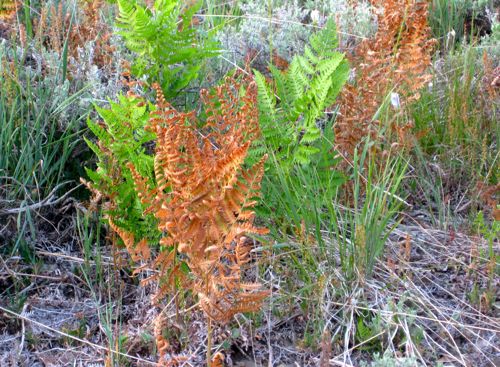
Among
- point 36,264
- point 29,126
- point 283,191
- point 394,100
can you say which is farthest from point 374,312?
point 29,126

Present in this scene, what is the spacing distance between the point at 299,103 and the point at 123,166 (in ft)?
2.33

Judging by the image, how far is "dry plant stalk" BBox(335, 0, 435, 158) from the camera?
108 inches

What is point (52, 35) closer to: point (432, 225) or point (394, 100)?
point (394, 100)

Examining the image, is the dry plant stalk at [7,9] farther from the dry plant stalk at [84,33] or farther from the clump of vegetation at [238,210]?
the dry plant stalk at [84,33]

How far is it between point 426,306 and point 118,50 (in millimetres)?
1795

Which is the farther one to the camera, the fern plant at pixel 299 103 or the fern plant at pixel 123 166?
the fern plant at pixel 299 103

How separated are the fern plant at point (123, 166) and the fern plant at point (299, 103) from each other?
0.46 m

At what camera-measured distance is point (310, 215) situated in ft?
7.98

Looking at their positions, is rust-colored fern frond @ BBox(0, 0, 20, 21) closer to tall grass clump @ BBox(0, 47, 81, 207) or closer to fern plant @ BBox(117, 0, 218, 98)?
tall grass clump @ BBox(0, 47, 81, 207)

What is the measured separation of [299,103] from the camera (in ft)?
8.46

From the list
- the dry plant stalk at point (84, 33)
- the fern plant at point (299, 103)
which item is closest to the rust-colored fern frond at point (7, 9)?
the dry plant stalk at point (84, 33)

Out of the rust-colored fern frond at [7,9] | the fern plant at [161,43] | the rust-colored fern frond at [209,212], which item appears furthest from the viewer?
the rust-colored fern frond at [7,9]

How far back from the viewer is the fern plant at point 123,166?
2369 mm

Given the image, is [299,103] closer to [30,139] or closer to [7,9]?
[30,139]
